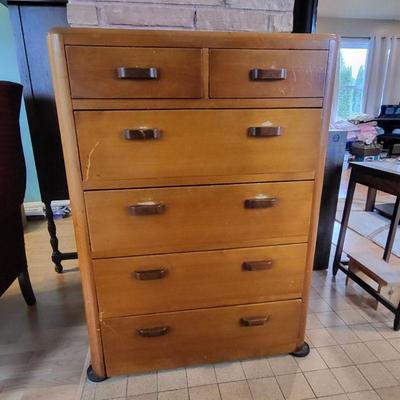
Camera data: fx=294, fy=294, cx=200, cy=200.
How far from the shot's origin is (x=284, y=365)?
1.16 m

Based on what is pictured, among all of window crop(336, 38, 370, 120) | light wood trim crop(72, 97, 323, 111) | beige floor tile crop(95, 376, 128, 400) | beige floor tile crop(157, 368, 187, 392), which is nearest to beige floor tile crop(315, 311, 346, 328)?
beige floor tile crop(157, 368, 187, 392)

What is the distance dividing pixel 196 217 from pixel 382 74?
603 centimetres

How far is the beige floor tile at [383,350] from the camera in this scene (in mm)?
1191

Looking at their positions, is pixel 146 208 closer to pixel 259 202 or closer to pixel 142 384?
pixel 259 202

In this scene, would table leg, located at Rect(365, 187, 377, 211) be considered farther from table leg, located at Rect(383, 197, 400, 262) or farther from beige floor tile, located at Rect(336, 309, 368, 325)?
beige floor tile, located at Rect(336, 309, 368, 325)

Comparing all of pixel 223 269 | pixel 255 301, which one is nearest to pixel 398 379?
pixel 255 301

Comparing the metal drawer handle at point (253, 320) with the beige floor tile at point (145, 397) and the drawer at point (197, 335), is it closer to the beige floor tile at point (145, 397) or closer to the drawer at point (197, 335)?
the drawer at point (197, 335)

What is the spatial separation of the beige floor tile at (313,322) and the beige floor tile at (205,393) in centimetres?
55

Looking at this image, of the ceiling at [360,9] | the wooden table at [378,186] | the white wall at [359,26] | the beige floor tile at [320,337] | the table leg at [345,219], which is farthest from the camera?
the white wall at [359,26]

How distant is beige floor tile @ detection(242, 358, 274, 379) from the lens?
1.12 metres

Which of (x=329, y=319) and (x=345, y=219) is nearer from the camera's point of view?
(x=329, y=319)

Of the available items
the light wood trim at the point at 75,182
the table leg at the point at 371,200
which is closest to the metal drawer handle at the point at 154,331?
the light wood trim at the point at 75,182

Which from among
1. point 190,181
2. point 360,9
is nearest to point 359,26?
point 360,9

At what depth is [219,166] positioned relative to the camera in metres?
0.91
